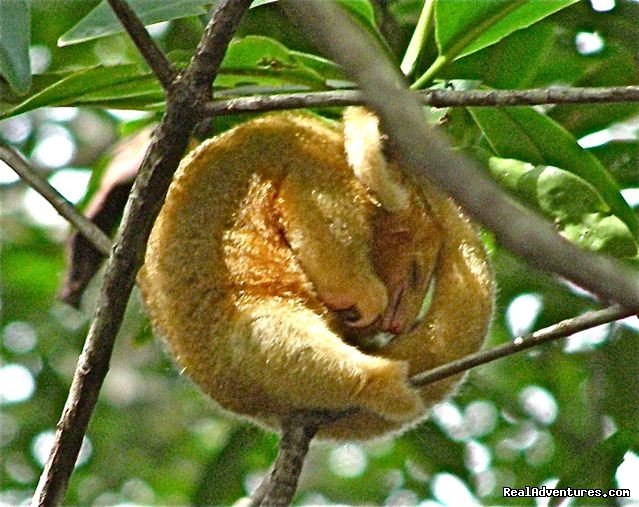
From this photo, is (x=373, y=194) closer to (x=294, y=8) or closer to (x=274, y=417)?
(x=274, y=417)

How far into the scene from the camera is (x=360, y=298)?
A: 1.97 metres

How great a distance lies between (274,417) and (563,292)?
1408 mm

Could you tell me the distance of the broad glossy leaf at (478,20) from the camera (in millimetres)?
2078

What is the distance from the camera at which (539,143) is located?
2.15m

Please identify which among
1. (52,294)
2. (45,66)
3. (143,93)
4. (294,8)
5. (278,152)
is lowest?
(294,8)

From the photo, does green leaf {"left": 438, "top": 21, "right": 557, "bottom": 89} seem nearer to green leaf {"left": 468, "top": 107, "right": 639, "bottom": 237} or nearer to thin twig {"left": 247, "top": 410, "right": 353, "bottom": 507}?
green leaf {"left": 468, "top": 107, "right": 639, "bottom": 237}

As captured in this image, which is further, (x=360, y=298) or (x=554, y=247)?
(x=360, y=298)

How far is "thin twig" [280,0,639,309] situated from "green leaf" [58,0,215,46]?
1.41 m

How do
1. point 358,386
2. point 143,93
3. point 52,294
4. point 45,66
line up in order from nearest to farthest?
point 358,386 < point 143,93 < point 45,66 < point 52,294

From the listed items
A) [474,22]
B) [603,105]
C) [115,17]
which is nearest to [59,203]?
[115,17]

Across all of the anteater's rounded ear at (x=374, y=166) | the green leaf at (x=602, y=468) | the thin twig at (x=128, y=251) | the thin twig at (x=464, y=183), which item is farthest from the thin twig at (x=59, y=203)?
the thin twig at (x=464, y=183)

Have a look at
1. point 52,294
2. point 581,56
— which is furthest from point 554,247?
point 52,294

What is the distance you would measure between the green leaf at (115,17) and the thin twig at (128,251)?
20.9 inches

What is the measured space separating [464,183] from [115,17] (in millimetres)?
1488
